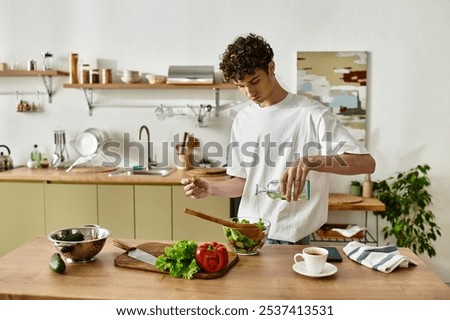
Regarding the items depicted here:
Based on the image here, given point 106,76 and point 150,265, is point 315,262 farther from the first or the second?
point 106,76

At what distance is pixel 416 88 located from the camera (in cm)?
429

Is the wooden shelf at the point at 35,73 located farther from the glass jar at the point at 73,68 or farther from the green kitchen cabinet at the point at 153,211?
the green kitchen cabinet at the point at 153,211

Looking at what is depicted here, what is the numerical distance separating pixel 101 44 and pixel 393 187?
9.18 feet

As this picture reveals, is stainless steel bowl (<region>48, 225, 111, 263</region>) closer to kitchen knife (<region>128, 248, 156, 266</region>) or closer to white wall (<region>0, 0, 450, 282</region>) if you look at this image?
kitchen knife (<region>128, 248, 156, 266</region>)

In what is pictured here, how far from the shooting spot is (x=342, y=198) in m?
4.11

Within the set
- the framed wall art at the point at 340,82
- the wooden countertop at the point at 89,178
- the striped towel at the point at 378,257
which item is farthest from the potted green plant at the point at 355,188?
the striped towel at the point at 378,257

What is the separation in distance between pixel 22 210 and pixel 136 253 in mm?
2468

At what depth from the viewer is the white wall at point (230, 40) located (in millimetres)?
4266

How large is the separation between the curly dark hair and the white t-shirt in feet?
0.93

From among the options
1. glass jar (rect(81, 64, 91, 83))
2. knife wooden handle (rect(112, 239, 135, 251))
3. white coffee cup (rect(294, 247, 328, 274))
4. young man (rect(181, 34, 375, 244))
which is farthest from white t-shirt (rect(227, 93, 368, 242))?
glass jar (rect(81, 64, 91, 83))

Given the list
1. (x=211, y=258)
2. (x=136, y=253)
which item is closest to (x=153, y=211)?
(x=136, y=253)

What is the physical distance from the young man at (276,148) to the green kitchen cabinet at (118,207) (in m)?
1.69
